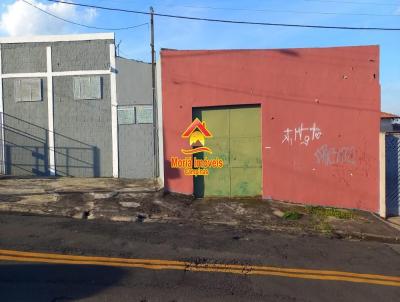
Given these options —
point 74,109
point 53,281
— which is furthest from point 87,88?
point 53,281

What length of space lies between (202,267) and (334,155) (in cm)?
715

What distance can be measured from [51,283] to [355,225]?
753 centimetres

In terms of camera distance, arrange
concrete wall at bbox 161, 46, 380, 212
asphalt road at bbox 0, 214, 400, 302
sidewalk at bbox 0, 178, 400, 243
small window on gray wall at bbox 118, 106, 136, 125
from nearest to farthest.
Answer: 1. asphalt road at bbox 0, 214, 400, 302
2. sidewalk at bbox 0, 178, 400, 243
3. concrete wall at bbox 161, 46, 380, 212
4. small window on gray wall at bbox 118, 106, 136, 125

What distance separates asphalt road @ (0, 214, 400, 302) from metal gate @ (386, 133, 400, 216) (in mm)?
3568

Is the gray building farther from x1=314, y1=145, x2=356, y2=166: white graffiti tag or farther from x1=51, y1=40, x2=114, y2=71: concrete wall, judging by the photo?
x1=314, y1=145, x2=356, y2=166: white graffiti tag

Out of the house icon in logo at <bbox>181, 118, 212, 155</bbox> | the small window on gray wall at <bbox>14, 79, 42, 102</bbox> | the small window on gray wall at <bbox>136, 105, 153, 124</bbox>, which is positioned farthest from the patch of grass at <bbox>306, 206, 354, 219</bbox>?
the small window on gray wall at <bbox>14, 79, 42, 102</bbox>

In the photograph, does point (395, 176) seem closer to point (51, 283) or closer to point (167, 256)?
point (167, 256)

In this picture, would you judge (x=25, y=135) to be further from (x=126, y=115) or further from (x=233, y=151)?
(x=233, y=151)

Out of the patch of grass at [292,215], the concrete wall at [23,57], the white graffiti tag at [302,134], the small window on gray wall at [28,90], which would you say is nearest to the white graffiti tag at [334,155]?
the white graffiti tag at [302,134]

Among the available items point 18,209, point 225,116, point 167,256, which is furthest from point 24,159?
point 167,256

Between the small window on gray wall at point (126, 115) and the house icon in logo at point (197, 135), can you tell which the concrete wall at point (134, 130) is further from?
the house icon in logo at point (197, 135)

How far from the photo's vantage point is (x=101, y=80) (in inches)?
659

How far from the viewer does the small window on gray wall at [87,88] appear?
660 inches

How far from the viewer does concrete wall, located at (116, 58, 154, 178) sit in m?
16.5
